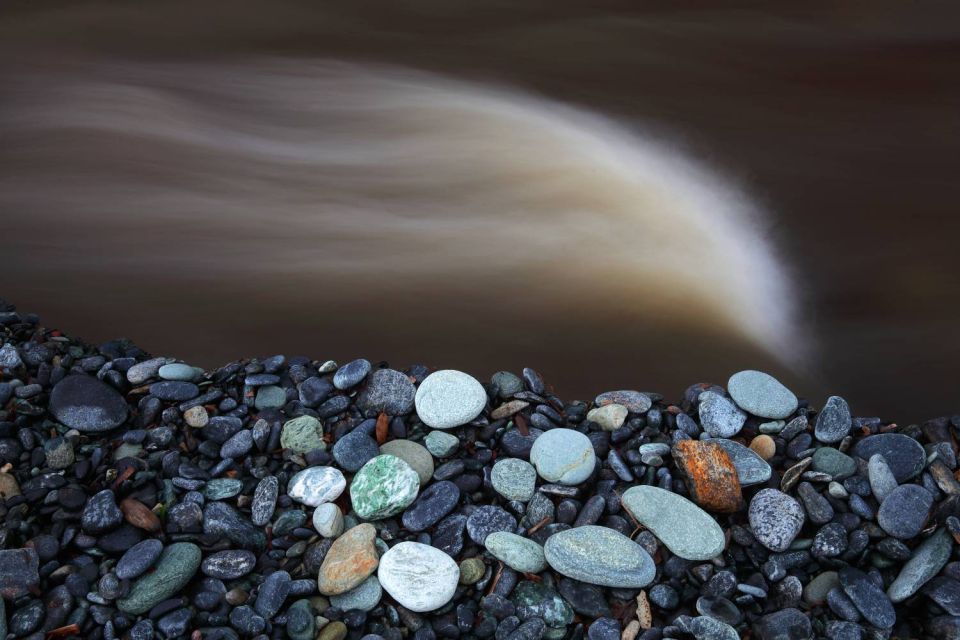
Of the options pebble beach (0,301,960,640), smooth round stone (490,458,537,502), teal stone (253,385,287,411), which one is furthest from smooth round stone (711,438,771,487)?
teal stone (253,385,287,411)

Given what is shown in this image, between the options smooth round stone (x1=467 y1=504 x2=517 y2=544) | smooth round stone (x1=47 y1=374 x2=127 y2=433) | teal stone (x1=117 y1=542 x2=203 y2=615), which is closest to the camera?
teal stone (x1=117 y1=542 x2=203 y2=615)

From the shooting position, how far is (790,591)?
1.06 metres

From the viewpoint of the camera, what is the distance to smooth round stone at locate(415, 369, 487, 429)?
1.22 m

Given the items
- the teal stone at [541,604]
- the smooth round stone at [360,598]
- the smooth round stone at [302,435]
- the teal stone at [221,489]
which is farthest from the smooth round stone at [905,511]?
the teal stone at [221,489]

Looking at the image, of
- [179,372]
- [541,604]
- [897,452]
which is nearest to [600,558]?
[541,604]

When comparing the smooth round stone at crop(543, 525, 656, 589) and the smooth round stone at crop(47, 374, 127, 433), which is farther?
the smooth round stone at crop(47, 374, 127, 433)

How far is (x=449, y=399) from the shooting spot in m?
1.24

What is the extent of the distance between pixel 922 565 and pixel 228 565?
965 mm

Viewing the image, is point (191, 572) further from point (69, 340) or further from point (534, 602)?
point (69, 340)

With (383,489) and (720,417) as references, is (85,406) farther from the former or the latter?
(720,417)

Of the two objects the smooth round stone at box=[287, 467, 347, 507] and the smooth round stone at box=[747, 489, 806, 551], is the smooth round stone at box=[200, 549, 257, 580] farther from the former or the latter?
the smooth round stone at box=[747, 489, 806, 551]

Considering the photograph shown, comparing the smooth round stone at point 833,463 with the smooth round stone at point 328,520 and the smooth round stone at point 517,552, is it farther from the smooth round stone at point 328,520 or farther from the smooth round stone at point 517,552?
the smooth round stone at point 328,520

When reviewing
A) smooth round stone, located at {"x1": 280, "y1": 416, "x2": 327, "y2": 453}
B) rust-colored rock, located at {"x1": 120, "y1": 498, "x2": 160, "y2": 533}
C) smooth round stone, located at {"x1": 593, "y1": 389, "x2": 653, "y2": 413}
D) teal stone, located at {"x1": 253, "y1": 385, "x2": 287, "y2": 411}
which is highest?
smooth round stone, located at {"x1": 593, "y1": 389, "x2": 653, "y2": 413}

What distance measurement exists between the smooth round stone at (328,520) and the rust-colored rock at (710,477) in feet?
1.71
